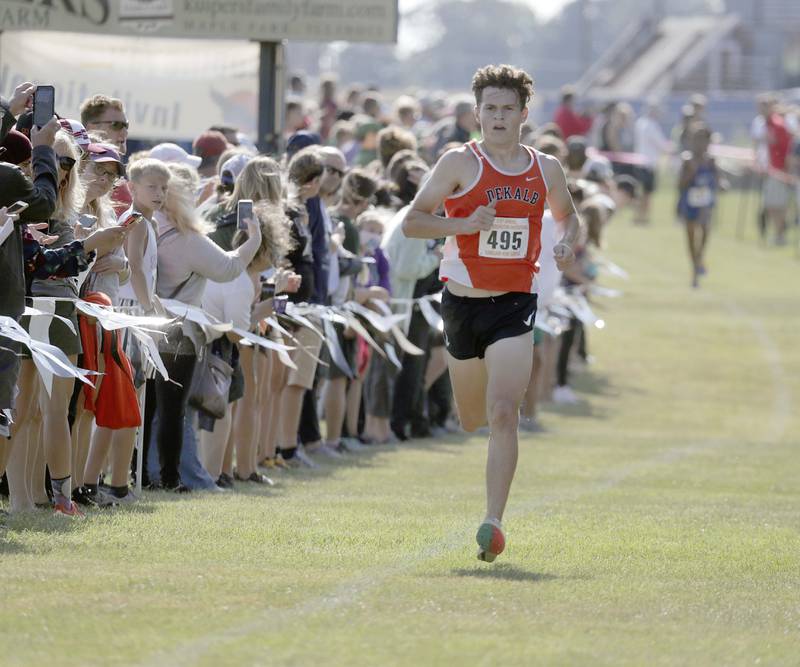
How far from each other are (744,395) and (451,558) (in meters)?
14.7

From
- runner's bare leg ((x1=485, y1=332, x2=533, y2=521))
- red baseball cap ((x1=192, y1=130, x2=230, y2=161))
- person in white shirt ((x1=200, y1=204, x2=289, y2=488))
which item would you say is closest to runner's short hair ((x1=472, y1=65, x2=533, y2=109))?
runner's bare leg ((x1=485, y1=332, x2=533, y2=521))

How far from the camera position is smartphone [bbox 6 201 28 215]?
27.0 ft

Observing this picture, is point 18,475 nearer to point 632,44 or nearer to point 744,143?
point 744,143

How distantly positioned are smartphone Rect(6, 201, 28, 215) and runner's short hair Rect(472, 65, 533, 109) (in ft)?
7.18

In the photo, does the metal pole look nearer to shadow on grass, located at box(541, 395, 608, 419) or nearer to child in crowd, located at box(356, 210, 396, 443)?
child in crowd, located at box(356, 210, 396, 443)

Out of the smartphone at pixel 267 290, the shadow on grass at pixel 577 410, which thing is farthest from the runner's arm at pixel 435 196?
the shadow on grass at pixel 577 410

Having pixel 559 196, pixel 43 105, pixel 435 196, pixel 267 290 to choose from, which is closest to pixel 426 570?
pixel 435 196

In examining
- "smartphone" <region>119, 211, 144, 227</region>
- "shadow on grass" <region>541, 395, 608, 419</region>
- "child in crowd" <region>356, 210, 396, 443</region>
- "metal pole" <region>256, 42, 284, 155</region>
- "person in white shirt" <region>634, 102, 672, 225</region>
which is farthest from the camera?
"person in white shirt" <region>634, 102, 672, 225</region>

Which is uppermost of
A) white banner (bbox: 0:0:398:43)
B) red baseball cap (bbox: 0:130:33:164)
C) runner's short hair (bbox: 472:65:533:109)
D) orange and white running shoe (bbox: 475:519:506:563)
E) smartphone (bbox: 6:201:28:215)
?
white banner (bbox: 0:0:398:43)

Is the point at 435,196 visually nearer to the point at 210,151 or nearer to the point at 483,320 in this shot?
the point at 483,320

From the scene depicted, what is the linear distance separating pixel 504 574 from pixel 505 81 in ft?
7.74

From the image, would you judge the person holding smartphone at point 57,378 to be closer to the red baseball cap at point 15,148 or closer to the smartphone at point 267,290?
the red baseball cap at point 15,148

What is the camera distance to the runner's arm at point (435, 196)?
886 cm

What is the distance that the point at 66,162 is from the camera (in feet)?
29.8
